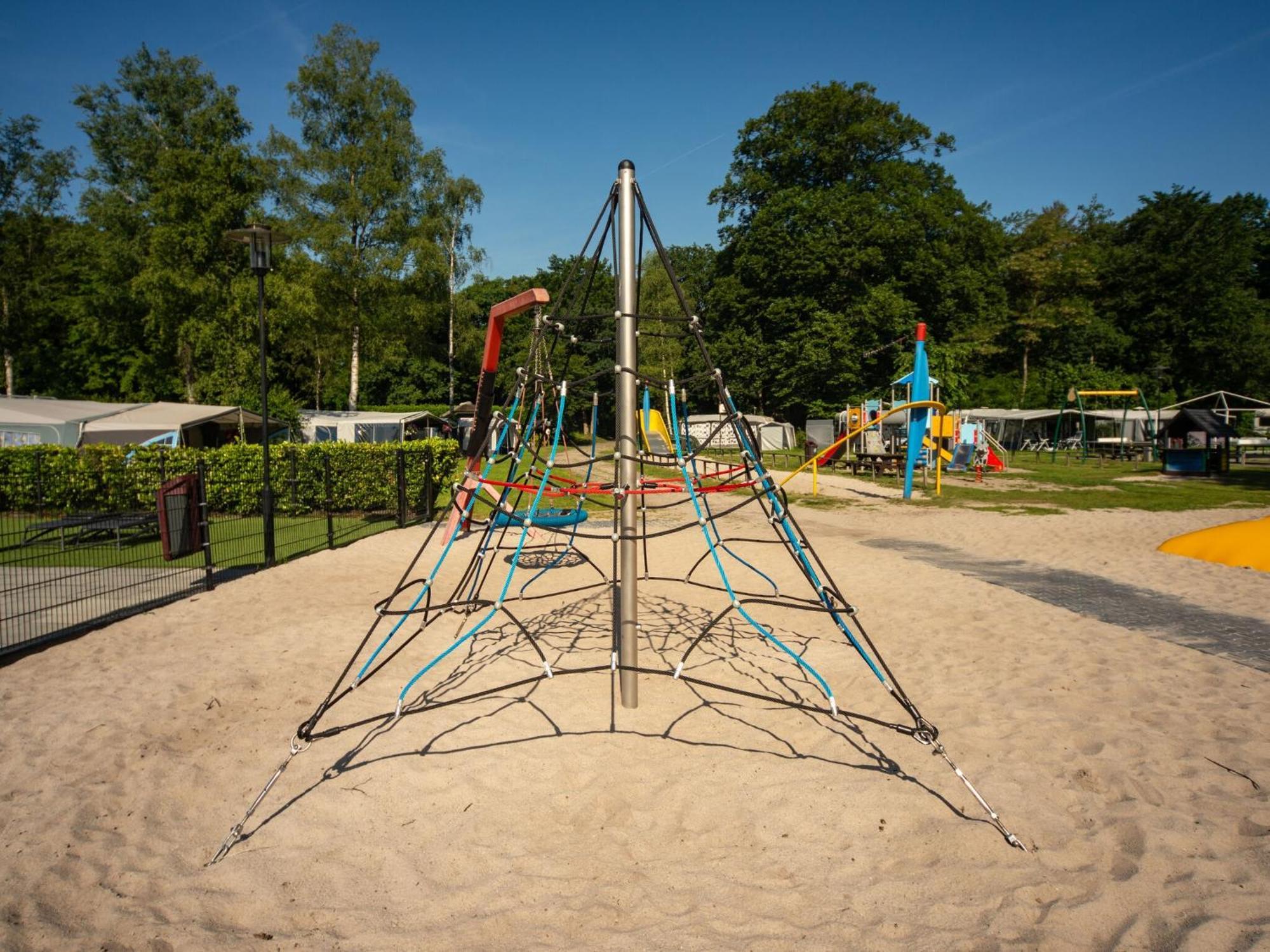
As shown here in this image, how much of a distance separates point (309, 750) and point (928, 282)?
34797mm

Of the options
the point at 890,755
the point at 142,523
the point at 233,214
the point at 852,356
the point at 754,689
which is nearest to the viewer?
the point at 890,755

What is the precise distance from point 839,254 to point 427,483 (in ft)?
84.9

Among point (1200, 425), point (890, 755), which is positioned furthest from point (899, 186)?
point (890, 755)

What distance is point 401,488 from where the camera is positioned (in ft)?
37.8

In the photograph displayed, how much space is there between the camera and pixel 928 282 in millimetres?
33156

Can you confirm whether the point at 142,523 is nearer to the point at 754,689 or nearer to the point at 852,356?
the point at 754,689

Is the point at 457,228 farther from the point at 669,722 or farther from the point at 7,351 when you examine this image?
the point at 669,722

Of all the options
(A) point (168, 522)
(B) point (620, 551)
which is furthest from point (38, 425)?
(B) point (620, 551)

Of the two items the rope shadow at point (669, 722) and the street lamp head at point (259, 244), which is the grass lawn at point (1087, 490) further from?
the street lamp head at point (259, 244)

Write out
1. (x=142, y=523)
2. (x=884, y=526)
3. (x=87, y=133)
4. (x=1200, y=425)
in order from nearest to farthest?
(x=142, y=523), (x=884, y=526), (x=1200, y=425), (x=87, y=133)

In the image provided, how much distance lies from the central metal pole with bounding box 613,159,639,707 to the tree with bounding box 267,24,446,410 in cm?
2289

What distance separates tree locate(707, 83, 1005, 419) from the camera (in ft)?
106

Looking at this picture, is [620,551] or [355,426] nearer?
[620,551]


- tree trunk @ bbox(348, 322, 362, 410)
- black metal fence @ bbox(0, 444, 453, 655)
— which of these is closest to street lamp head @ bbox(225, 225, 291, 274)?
black metal fence @ bbox(0, 444, 453, 655)
